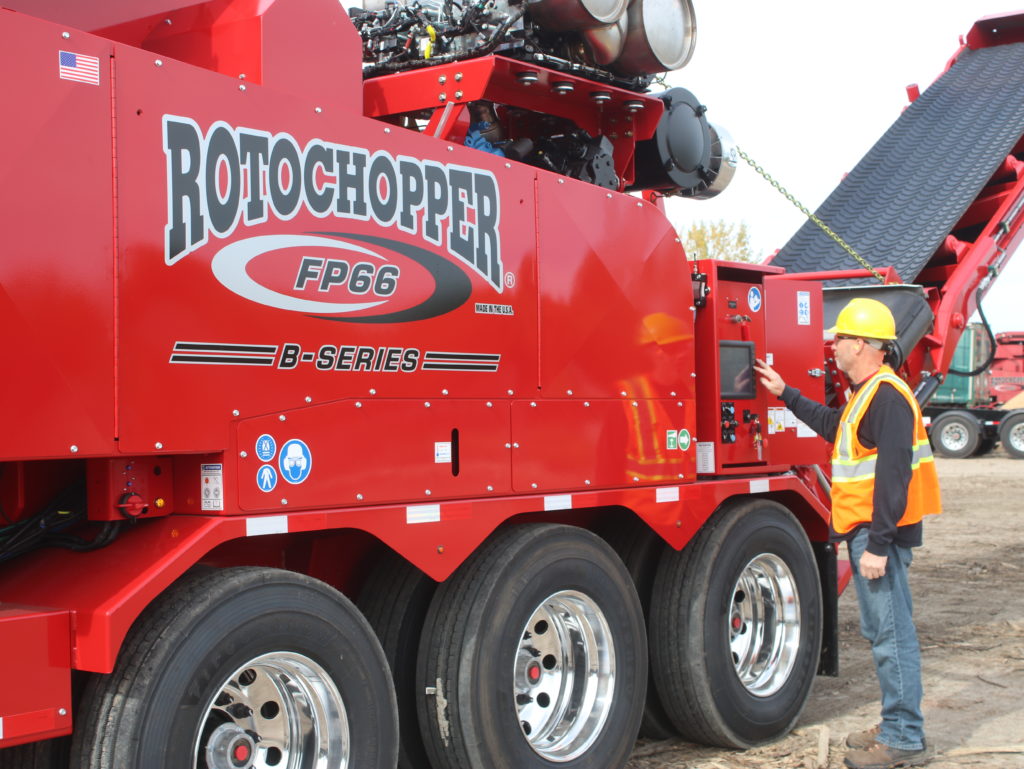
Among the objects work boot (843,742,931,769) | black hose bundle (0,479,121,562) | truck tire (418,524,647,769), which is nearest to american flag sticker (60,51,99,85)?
black hose bundle (0,479,121,562)

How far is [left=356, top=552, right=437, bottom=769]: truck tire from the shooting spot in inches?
170

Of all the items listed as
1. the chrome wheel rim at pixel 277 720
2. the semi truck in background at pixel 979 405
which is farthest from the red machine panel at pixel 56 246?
the semi truck in background at pixel 979 405

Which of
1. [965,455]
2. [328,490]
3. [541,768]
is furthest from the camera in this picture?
[965,455]

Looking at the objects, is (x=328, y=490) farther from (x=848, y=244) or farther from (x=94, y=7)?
(x=848, y=244)

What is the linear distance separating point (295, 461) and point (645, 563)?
2341mm

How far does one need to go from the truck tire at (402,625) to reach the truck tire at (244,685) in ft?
1.72

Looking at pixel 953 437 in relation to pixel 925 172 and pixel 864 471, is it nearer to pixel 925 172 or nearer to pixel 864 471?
pixel 925 172

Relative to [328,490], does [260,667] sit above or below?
below

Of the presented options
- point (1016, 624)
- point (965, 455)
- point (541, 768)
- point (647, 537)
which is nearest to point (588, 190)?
point (647, 537)

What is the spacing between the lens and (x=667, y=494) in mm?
5125

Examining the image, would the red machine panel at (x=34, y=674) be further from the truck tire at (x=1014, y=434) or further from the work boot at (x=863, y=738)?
the truck tire at (x=1014, y=434)

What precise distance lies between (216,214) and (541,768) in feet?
7.81

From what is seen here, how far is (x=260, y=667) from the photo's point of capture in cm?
350

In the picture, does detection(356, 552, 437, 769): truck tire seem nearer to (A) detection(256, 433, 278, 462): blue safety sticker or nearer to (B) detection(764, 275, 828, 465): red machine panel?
(A) detection(256, 433, 278, 462): blue safety sticker
